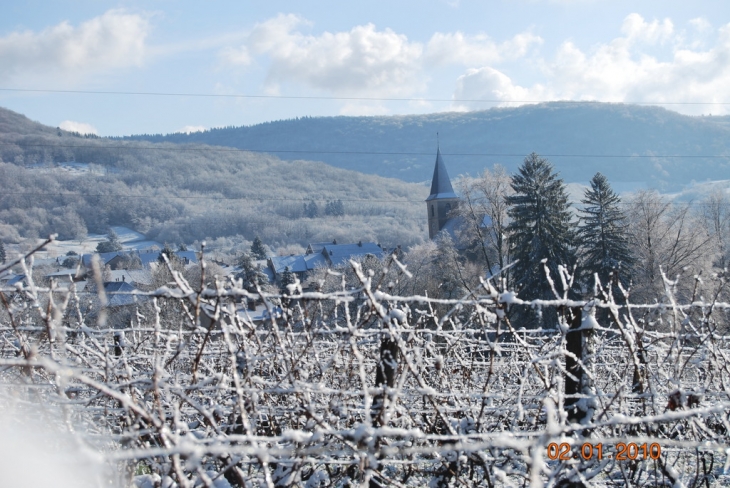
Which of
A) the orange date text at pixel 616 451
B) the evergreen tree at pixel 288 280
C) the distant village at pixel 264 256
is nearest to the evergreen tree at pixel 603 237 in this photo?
the evergreen tree at pixel 288 280

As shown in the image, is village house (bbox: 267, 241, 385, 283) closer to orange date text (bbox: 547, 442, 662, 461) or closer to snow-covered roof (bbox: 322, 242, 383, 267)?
snow-covered roof (bbox: 322, 242, 383, 267)

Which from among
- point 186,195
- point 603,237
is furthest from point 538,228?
point 186,195

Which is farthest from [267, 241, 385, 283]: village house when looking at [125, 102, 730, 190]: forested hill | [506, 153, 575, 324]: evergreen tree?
[506, 153, 575, 324]: evergreen tree

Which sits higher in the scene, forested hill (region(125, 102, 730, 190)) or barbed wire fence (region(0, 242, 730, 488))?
forested hill (region(125, 102, 730, 190))

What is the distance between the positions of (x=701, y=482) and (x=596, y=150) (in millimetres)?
163713

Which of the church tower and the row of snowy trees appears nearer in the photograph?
the row of snowy trees

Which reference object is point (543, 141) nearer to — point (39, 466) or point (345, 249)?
point (345, 249)

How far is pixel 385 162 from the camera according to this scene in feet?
561

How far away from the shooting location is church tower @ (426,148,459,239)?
54.0 metres

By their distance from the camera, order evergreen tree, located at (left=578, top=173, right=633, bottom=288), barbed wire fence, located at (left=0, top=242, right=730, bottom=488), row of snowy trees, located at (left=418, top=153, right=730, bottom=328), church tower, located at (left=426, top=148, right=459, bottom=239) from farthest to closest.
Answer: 1. church tower, located at (left=426, top=148, right=459, bottom=239)
2. evergreen tree, located at (left=578, top=173, right=633, bottom=288)
3. row of snowy trees, located at (left=418, top=153, right=730, bottom=328)
4. barbed wire fence, located at (left=0, top=242, right=730, bottom=488)

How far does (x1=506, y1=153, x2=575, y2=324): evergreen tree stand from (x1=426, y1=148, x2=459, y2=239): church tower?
1113 inches

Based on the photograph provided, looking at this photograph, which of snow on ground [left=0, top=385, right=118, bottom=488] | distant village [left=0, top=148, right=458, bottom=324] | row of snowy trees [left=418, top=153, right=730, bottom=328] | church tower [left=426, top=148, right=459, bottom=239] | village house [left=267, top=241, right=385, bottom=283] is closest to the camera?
snow on ground [left=0, top=385, right=118, bottom=488]

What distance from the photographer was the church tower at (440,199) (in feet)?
177

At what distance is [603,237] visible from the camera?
2384cm
